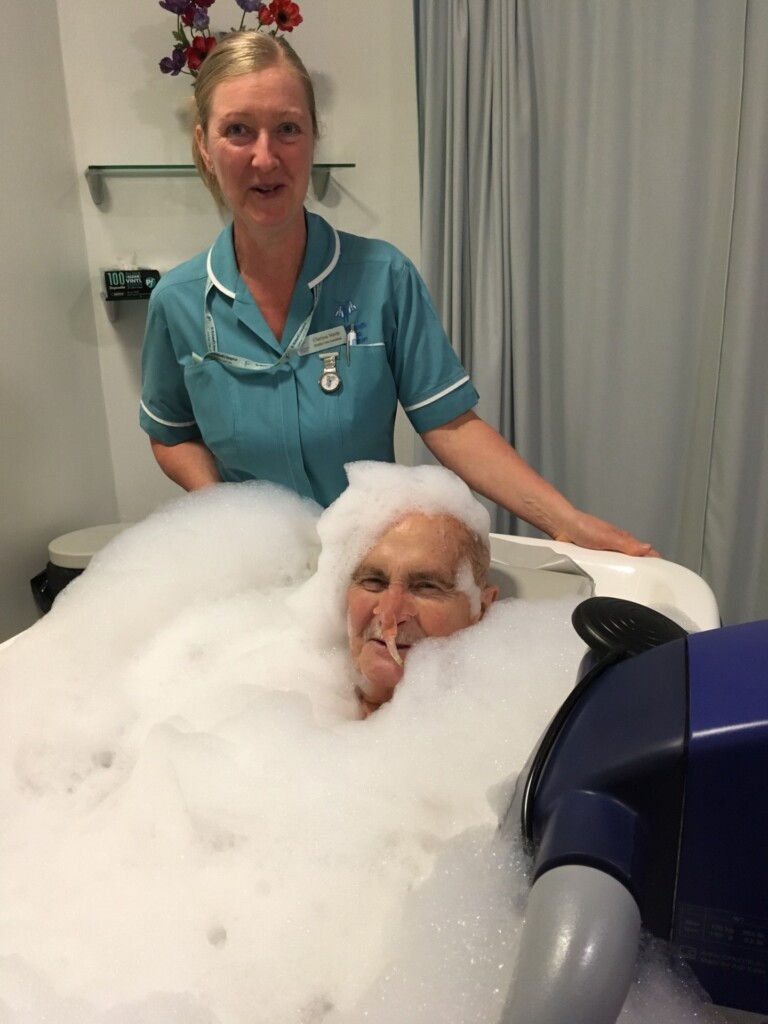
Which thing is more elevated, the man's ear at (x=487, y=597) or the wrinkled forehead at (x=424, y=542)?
the wrinkled forehead at (x=424, y=542)

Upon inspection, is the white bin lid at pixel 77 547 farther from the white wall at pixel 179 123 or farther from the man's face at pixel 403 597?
the man's face at pixel 403 597

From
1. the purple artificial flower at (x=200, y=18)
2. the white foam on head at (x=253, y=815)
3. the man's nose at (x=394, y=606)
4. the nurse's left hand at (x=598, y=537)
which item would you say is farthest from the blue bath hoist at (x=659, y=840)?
the purple artificial flower at (x=200, y=18)

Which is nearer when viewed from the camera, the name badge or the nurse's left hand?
the nurse's left hand

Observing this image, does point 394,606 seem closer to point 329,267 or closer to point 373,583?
point 373,583

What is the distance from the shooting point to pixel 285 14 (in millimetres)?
2002

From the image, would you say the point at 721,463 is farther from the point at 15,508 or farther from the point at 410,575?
the point at 15,508

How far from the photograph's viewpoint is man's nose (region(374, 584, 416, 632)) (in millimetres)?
1001

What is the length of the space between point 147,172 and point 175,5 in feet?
1.49

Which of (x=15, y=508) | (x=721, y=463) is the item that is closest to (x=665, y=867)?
(x=721, y=463)

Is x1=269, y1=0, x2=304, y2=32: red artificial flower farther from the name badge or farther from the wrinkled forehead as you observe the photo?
the wrinkled forehead

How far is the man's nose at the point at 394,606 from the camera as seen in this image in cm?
100

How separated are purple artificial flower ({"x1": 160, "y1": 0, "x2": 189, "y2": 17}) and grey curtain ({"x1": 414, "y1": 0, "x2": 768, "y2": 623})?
0.61 m

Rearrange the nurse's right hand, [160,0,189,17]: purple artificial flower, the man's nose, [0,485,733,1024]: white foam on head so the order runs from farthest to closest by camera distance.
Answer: [160,0,189,17]: purple artificial flower → the nurse's right hand → the man's nose → [0,485,733,1024]: white foam on head

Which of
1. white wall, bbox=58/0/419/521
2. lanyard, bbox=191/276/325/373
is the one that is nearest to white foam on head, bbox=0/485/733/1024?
lanyard, bbox=191/276/325/373
